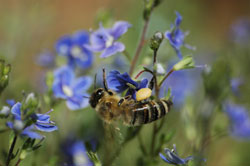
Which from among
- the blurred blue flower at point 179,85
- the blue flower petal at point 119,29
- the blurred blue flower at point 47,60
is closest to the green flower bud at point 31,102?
the blue flower petal at point 119,29

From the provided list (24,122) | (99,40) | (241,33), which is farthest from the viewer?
(241,33)

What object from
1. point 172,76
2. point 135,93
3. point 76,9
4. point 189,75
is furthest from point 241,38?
point 76,9

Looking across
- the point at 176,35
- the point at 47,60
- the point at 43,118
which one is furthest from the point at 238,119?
the point at 43,118

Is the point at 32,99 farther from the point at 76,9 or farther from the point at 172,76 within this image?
the point at 76,9

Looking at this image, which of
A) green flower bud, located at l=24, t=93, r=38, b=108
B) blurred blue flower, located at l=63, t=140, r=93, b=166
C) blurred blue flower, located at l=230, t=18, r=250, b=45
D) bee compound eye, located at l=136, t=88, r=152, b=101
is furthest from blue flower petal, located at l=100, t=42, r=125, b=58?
blurred blue flower, located at l=230, t=18, r=250, b=45

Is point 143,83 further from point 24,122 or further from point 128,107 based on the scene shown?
point 24,122

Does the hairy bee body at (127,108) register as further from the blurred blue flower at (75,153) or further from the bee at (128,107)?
the blurred blue flower at (75,153)
